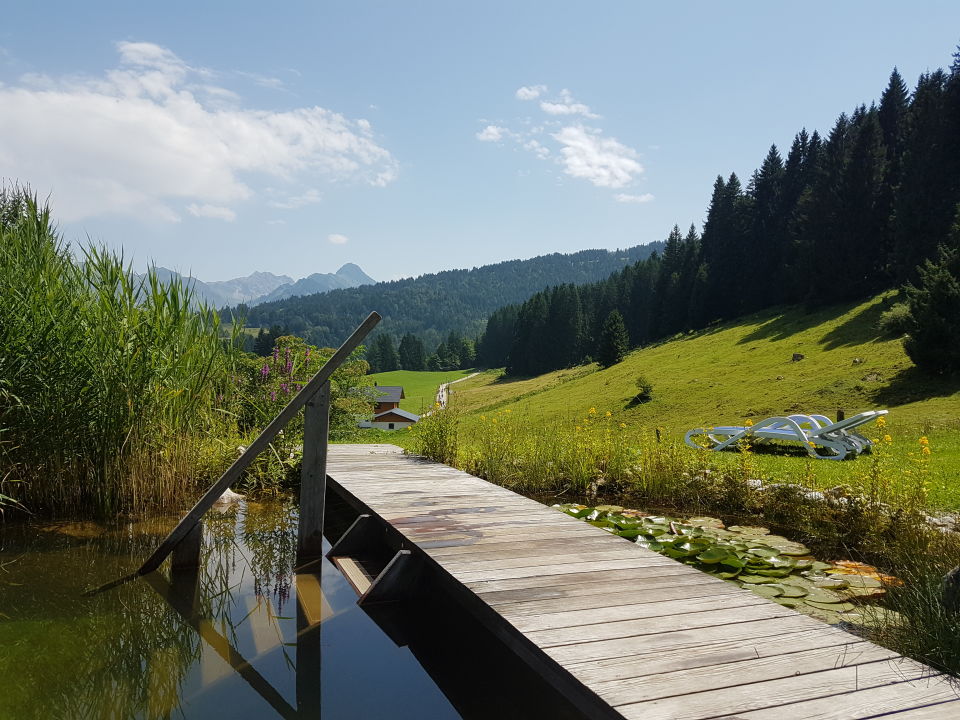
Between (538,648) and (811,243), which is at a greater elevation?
(811,243)

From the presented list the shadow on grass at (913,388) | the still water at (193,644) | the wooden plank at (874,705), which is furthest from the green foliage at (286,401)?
the shadow on grass at (913,388)

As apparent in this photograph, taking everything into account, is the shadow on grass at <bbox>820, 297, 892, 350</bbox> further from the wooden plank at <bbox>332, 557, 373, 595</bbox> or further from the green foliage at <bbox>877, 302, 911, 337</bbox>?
the wooden plank at <bbox>332, 557, 373, 595</bbox>

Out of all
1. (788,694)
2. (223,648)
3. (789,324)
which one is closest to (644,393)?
(789,324)

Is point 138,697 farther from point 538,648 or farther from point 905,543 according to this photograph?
point 905,543

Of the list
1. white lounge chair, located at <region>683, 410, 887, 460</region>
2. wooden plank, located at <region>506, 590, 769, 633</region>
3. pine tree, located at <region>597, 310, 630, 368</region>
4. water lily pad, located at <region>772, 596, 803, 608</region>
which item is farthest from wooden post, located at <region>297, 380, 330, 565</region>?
pine tree, located at <region>597, 310, 630, 368</region>

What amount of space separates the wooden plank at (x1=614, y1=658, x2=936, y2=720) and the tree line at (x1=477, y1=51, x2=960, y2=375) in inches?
867

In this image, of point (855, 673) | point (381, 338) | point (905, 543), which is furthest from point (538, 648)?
point (381, 338)

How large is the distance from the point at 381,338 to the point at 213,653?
98152mm

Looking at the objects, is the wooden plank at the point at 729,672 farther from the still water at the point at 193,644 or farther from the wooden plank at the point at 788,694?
the still water at the point at 193,644

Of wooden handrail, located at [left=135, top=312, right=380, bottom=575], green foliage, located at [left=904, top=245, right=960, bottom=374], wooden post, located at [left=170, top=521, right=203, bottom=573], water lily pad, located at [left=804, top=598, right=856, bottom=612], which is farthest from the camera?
green foliage, located at [left=904, top=245, right=960, bottom=374]

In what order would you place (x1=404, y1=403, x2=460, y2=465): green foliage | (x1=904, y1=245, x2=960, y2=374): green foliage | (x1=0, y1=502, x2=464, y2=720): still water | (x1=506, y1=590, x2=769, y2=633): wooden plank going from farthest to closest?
(x1=904, y1=245, x2=960, y2=374): green foliage < (x1=404, y1=403, x2=460, y2=465): green foliage < (x1=0, y1=502, x2=464, y2=720): still water < (x1=506, y1=590, x2=769, y2=633): wooden plank

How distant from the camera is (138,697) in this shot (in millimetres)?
3076

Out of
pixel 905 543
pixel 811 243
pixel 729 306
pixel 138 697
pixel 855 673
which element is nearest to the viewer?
pixel 855 673

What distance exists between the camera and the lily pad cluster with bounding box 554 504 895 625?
12.9 feet
